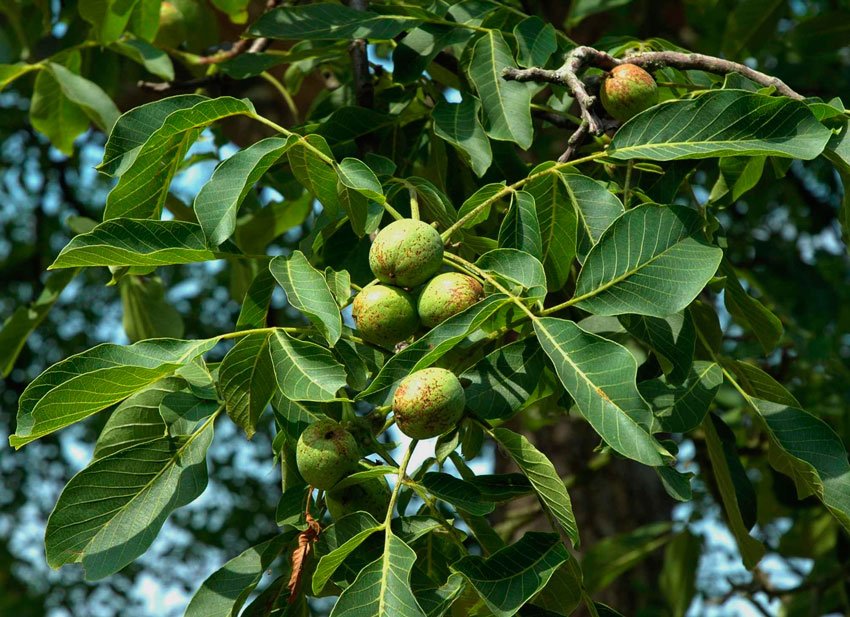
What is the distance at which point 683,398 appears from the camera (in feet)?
3.84

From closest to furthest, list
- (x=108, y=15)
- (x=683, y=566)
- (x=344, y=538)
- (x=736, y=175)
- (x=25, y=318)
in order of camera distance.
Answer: (x=344, y=538) < (x=736, y=175) < (x=108, y=15) < (x=25, y=318) < (x=683, y=566)

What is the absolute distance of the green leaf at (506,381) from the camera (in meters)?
1.08

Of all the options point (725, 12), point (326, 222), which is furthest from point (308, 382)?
point (725, 12)

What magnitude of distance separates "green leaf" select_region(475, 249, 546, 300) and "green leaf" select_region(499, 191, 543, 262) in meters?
0.07

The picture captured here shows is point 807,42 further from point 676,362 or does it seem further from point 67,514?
point 67,514

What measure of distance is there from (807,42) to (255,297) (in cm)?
199

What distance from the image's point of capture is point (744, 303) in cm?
133

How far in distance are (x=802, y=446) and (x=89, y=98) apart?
1.48 metres

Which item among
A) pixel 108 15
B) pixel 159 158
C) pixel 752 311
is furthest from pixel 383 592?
pixel 108 15

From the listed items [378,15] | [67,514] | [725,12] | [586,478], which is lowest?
[586,478]

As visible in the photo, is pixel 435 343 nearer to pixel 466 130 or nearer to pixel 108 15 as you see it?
pixel 466 130

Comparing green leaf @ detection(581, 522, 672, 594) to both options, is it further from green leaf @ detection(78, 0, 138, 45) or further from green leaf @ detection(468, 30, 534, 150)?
green leaf @ detection(78, 0, 138, 45)

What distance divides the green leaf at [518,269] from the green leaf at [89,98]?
1.07 meters

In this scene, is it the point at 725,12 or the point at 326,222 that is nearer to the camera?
the point at 326,222
